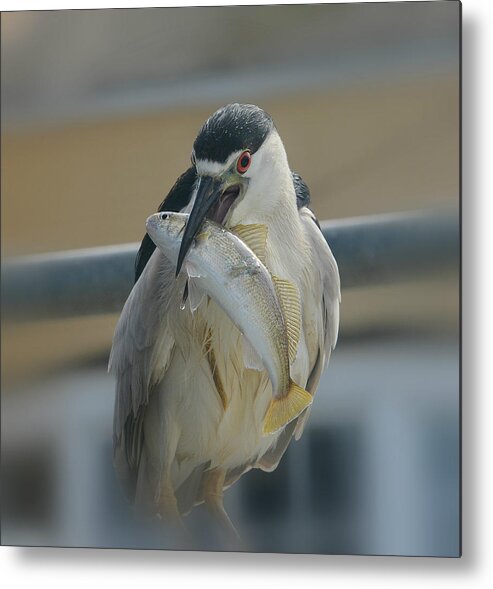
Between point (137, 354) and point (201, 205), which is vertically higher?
point (201, 205)

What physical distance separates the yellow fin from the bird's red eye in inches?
15.9

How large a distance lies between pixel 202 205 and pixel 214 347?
277mm

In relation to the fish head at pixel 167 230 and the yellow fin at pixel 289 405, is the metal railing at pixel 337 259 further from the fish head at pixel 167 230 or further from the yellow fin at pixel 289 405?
the yellow fin at pixel 289 405

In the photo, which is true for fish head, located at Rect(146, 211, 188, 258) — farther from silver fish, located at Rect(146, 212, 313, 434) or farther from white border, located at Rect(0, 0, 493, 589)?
white border, located at Rect(0, 0, 493, 589)

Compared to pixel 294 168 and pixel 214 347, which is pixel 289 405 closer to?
pixel 214 347

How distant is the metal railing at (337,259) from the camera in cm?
186

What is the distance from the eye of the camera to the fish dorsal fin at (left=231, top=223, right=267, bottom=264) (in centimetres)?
184

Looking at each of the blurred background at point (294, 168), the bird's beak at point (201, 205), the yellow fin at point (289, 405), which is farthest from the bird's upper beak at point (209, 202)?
the yellow fin at point (289, 405)

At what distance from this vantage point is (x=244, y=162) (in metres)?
1.82

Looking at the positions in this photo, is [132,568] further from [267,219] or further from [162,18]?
[162,18]

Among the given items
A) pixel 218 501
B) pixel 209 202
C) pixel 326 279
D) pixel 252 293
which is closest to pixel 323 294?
pixel 326 279

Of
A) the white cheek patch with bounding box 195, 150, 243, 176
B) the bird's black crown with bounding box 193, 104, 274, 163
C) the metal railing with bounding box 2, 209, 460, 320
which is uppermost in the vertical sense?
the bird's black crown with bounding box 193, 104, 274, 163

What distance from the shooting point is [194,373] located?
190 centimetres

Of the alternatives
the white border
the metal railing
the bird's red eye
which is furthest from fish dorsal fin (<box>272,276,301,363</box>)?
the white border
